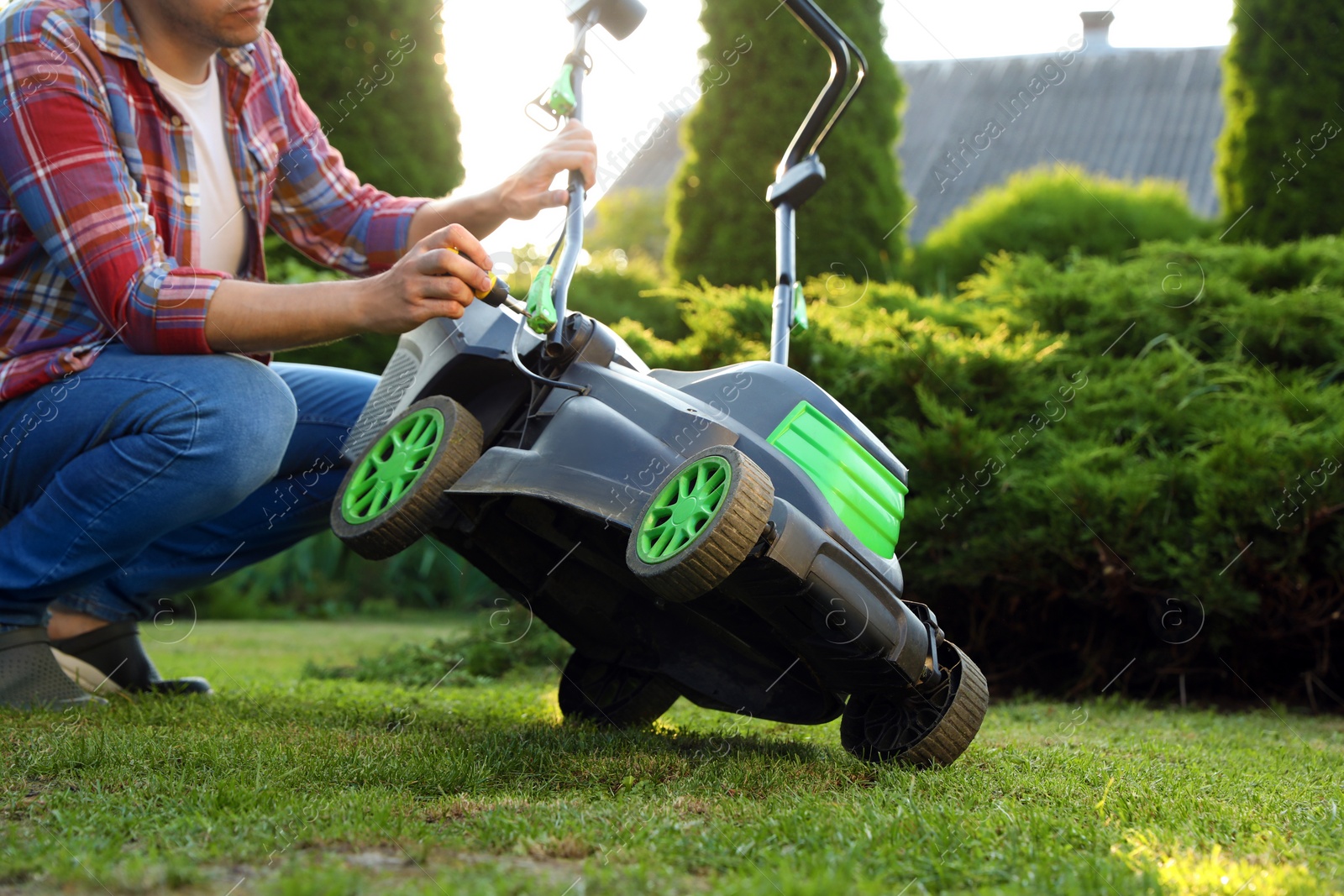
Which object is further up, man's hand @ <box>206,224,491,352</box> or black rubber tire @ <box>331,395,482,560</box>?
man's hand @ <box>206,224,491,352</box>

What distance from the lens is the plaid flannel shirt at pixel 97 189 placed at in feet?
6.48

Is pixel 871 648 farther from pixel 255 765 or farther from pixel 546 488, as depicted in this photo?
pixel 255 765

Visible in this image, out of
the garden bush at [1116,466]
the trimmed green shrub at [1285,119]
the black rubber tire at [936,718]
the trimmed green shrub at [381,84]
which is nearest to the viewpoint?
the black rubber tire at [936,718]

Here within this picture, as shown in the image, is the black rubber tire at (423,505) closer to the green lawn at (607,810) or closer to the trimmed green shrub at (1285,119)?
the green lawn at (607,810)

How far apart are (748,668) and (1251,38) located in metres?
6.13

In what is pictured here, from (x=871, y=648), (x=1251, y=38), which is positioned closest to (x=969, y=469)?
(x=871, y=648)

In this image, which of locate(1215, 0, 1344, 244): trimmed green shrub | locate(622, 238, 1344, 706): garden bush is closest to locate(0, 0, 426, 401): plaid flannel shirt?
locate(622, 238, 1344, 706): garden bush

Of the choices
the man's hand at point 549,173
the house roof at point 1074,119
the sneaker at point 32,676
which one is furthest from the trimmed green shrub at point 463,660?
the house roof at point 1074,119

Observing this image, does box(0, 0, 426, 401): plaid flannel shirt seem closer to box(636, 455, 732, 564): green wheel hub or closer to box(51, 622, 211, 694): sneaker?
box(51, 622, 211, 694): sneaker

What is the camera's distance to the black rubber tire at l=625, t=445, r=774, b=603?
1434 millimetres

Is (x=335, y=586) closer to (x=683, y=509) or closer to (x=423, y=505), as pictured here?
(x=423, y=505)

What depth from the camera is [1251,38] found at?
6.50m

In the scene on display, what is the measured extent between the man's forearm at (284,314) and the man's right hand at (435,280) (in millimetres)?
57

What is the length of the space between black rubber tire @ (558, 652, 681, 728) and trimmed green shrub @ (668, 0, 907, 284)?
4.62 metres
